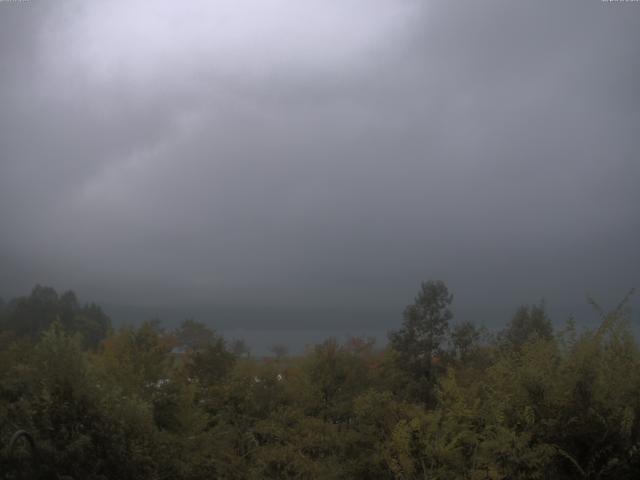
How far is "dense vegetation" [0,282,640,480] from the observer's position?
14.7 metres

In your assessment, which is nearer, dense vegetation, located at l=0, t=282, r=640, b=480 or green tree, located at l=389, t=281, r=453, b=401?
dense vegetation, located at l=0, t=282, r=640, b=480

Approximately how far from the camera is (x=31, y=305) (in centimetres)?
10012

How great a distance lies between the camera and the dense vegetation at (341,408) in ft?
48.2

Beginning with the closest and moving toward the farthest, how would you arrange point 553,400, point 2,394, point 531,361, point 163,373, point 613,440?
1. point 613,440
2. point 553,400
3. point 531,361
4. point 2,394
5. point 163,373

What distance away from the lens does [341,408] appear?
41.3 m

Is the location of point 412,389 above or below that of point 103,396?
below

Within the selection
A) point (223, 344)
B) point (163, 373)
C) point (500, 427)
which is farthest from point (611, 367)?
point (223, 344)

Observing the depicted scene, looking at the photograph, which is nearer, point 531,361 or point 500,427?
point 500,427

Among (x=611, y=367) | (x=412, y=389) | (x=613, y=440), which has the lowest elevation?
(x=412, y=389)

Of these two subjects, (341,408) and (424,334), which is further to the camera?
(424,334)

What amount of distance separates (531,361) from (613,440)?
118 inches

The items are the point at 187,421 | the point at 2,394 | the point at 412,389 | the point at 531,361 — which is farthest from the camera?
the point at 412,389

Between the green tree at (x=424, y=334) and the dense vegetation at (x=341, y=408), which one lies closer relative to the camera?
the dense vegetation at (x=341, y=408)

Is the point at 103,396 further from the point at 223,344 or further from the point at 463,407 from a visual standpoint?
the point at 223,344
